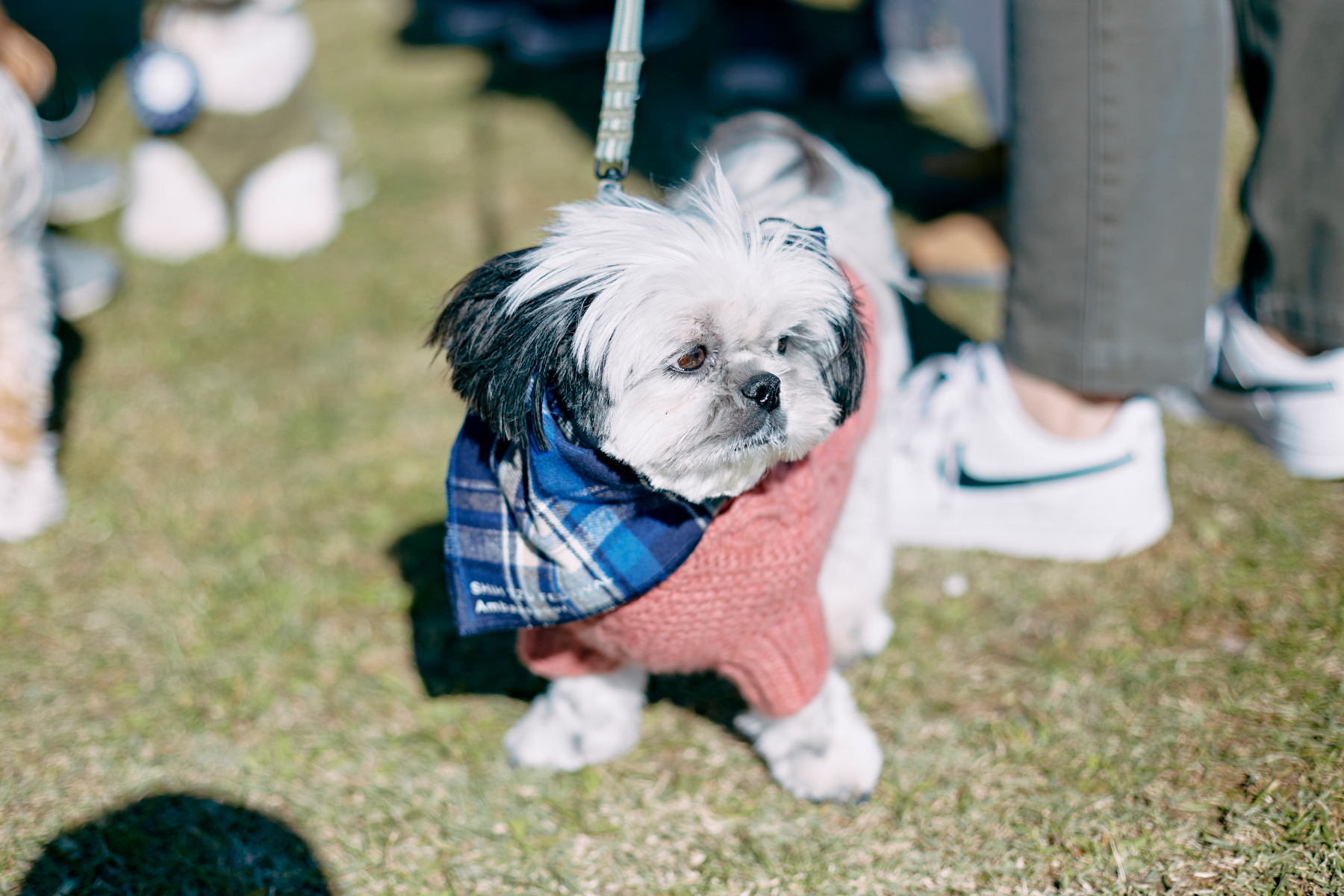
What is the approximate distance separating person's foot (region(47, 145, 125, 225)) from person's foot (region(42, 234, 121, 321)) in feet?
2.05

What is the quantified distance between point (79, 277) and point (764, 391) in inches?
154

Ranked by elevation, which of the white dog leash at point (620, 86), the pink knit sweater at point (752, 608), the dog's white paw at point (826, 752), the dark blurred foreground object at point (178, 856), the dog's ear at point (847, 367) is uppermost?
the white dog leash at point (620, 86)

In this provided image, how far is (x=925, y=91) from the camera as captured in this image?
5906 millimetres

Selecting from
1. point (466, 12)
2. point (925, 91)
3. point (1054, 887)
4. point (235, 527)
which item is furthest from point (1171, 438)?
point (466, 12)

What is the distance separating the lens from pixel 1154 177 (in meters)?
2.40

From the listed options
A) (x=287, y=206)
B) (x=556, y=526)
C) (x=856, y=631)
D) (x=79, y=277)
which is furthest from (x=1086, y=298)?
(x=79, y=277)

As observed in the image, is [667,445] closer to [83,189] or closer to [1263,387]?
[1263,387]

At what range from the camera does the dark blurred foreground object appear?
2020 millimetres

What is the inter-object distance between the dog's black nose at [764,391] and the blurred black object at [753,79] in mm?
2944

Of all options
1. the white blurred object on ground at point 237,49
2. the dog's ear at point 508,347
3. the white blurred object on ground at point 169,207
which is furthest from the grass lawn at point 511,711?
the white blurred object on ground at point 237,49

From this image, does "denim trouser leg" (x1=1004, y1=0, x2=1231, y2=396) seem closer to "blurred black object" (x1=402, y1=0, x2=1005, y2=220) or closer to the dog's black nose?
the dog's black nose

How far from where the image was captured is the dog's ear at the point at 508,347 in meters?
1.60

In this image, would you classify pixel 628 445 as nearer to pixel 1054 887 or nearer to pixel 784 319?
pixel 784 319

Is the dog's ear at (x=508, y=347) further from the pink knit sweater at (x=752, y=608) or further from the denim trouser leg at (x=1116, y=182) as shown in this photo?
the denim trouser leg at (x=1116, y=182)
